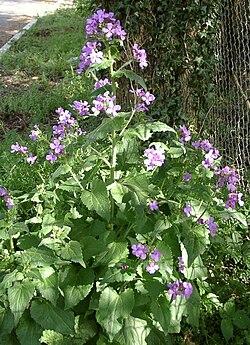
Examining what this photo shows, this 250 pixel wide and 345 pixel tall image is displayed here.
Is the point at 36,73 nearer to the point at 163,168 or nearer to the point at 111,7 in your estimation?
the point at 111,7

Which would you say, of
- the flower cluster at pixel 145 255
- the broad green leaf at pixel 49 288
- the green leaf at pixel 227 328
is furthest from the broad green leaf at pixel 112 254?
the green leaf at pixel 227 328

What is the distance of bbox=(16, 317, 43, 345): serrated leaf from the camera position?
2.27 meters

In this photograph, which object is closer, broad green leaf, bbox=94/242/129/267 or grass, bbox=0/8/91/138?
broad green leaf, bbox=94/242/129/267

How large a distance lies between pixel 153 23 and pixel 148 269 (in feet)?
7.33

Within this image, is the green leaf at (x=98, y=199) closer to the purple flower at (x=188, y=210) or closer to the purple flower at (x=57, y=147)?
the purple flower at (x=57, y=147)

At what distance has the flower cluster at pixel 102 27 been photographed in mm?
2225

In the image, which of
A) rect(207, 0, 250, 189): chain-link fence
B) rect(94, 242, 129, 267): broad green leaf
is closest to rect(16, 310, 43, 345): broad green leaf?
rect(94, 242, 129, 267): broad green leaf

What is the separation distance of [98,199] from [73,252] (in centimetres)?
27

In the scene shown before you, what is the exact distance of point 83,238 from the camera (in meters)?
2.43

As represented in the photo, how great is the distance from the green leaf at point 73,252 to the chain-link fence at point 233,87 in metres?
2.11

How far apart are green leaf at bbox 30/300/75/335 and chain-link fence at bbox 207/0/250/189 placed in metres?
2.24

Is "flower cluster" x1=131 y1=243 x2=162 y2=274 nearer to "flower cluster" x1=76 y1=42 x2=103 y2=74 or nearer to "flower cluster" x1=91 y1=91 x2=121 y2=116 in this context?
"flower cluster" x1=91 y1=91 x2=121 y2=116

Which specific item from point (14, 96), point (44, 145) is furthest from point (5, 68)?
point (44, 145)

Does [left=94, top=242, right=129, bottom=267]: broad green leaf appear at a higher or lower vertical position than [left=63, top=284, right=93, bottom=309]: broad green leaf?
higher
